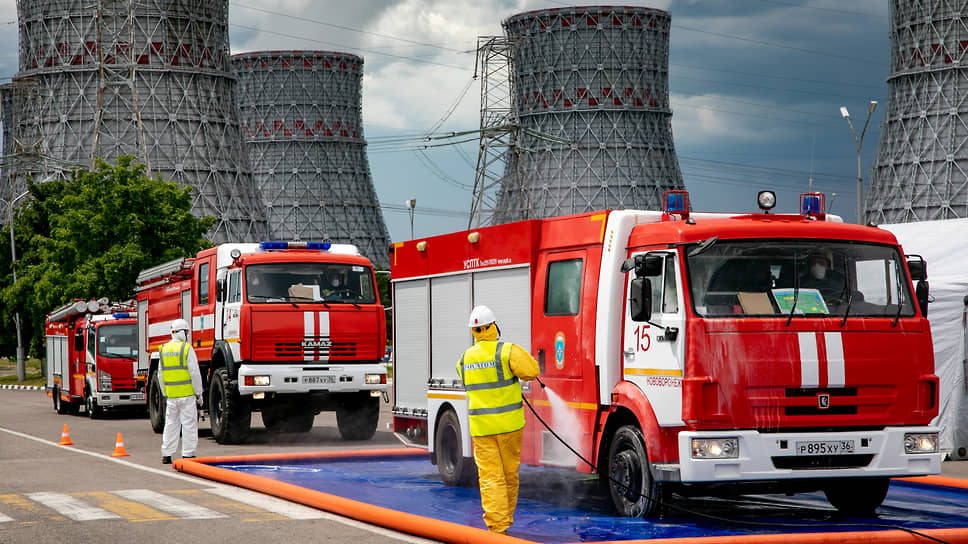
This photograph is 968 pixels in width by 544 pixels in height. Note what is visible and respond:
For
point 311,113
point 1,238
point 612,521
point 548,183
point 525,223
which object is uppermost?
point 311,113

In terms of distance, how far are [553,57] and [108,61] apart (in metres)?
31.1

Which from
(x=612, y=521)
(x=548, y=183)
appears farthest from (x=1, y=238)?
(x=612, y=521)

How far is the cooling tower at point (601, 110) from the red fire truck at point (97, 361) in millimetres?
50851

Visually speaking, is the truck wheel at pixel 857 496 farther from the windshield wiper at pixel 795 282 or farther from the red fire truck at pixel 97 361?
the red fire truck at pixel 97 361

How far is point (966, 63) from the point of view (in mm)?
74938

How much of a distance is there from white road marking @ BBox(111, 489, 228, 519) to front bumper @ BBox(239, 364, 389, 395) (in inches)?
242

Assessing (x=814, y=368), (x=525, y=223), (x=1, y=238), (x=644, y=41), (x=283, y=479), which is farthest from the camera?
(x=644, y=41)

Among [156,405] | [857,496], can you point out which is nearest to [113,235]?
[156,405]

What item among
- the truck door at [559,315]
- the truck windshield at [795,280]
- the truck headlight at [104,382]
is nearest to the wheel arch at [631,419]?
the truck door at [559,315]

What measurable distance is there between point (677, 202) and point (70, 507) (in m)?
6.72

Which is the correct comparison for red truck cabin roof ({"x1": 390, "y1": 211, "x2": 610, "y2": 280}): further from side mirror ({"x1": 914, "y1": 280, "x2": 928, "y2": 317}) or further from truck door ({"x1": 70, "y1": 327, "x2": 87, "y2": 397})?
truck door ({"x1": 70, "y1": 327, "x2": 87, "y2": 397})

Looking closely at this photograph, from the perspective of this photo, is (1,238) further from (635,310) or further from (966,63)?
(635,310)

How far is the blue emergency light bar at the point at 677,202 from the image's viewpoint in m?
11.7

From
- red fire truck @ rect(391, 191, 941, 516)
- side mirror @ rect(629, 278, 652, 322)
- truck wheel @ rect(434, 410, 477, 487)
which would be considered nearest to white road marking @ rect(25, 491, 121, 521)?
truck wheel @ rect(434, 410, 477, 487)
